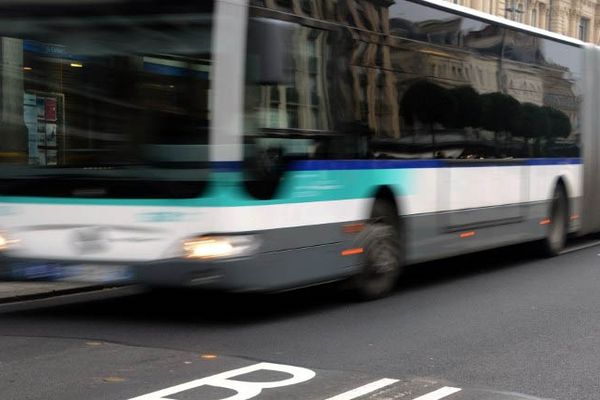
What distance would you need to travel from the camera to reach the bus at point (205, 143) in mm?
7320

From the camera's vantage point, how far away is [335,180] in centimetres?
844

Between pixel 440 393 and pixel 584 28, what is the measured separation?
5203 cm

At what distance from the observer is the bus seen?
7.32 metres

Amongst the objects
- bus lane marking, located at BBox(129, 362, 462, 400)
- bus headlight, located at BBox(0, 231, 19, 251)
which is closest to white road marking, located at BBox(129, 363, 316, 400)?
bus lane marking, located at BBox(129, 362, 462, 400)

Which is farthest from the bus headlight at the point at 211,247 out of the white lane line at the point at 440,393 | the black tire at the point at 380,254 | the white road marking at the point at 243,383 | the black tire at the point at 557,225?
the black tire at the point at 557,225

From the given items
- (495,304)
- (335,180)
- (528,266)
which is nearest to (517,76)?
(528,266)

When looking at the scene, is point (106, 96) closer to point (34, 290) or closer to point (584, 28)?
point (34, 290)

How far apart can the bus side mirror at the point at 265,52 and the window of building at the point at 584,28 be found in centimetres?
4909

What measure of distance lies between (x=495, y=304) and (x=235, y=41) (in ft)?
13.7

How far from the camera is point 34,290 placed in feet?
32.6

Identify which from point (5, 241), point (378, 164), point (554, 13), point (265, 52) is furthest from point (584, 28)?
point (5, 241)

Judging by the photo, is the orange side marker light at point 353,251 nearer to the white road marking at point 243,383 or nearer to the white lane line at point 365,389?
the white road marking at point 243,383

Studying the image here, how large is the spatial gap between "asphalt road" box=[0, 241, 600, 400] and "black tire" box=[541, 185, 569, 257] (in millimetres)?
3169

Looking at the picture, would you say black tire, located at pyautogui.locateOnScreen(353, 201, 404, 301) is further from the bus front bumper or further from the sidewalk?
the sidewalk
